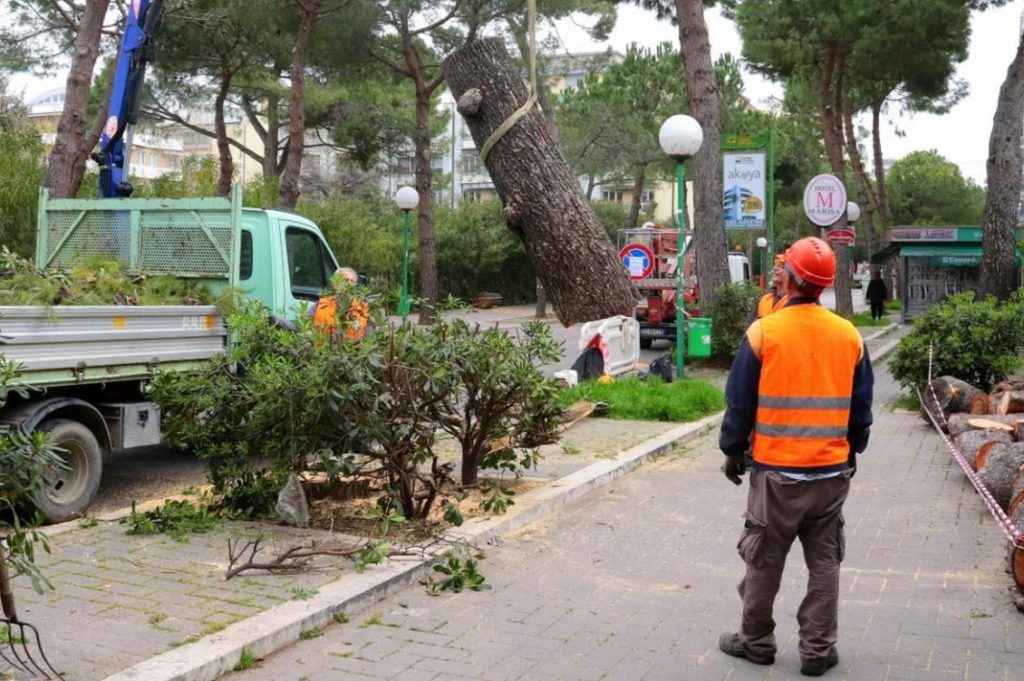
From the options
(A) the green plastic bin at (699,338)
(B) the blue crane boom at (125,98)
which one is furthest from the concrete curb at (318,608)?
(A) the green plastic bin at (699,338)

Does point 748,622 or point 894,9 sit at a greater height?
point 894,9

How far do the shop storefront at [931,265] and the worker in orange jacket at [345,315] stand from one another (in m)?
26.7

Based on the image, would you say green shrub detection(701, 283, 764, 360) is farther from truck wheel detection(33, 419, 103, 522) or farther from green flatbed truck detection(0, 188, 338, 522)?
truck wheel detection(33, 419, 103, 522)

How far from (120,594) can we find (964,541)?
4.80 m

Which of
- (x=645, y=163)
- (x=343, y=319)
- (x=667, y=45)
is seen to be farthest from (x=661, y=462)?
(x=667, y=45)

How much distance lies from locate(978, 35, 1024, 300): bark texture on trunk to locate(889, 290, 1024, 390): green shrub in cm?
714

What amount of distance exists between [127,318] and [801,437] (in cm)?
485

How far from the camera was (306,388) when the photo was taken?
595cm

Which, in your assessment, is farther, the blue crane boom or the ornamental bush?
the blue crane boom

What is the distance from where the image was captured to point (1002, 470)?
7.46m

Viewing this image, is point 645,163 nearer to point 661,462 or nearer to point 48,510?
point 661,462

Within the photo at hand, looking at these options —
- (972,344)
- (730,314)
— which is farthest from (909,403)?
(730,314)

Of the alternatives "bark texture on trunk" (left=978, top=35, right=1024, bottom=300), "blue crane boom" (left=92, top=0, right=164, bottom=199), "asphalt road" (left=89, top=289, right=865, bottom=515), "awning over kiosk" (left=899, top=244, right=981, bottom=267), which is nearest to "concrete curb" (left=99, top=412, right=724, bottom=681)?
"asphalt road" (left=89, top=289, right=865, bottom=515)

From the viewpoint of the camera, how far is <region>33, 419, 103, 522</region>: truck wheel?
6.93 m
